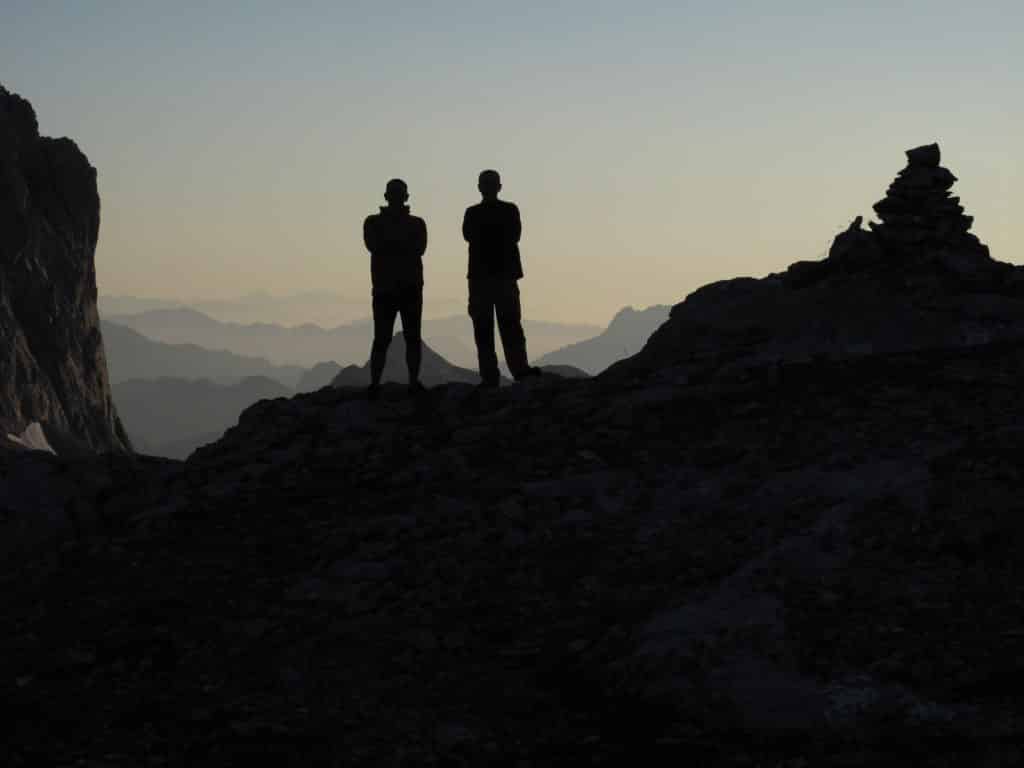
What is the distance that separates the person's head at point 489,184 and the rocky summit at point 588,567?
88.0 inches

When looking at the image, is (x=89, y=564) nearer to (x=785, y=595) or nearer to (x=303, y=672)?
(x=303, y=672)

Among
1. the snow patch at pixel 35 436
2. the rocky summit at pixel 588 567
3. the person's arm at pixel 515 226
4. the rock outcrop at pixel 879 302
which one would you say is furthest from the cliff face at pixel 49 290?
the rocky summit at pixel 588 567

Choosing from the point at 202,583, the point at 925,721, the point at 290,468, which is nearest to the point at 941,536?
the point at 925,721

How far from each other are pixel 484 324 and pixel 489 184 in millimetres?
1638

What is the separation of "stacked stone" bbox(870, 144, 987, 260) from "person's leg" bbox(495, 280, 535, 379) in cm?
438

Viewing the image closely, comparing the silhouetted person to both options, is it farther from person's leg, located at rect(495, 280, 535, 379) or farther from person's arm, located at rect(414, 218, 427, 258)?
person's leg, located at rect(495, 280, 535, 379)

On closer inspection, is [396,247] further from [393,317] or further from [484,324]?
[484,324]

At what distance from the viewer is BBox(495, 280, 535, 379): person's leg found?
1559 centimetres

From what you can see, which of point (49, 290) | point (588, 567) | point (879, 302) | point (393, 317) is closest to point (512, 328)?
point (393, 317)

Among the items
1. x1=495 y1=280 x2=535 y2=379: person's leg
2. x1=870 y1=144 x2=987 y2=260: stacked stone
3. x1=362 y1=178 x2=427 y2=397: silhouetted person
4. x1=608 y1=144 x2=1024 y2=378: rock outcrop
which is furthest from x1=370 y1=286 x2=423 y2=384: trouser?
x1=870 y1=144 x2=987 y2=260: stacked stone

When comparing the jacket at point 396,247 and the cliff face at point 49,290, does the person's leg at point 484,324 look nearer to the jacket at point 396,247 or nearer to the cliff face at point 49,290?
the jacket at point 396,247

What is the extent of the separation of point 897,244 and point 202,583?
9214 mm

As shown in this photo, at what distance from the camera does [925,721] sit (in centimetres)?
734

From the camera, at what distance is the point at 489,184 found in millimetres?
15422
